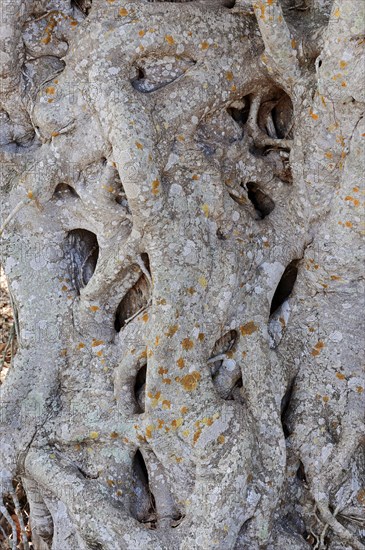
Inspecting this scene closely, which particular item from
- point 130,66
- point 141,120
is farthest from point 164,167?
point 130,66

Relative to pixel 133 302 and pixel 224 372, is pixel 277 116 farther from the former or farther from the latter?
pixel 224 372

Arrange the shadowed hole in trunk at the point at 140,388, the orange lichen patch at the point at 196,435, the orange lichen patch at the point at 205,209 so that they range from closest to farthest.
→ the orange lichen patch at the point at 196,435 → the orange lichen patch at the point at 205,209 → the shadowed hole in trunk at the point at 140,388

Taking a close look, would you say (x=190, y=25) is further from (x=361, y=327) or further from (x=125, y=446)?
(x=125, y=446)

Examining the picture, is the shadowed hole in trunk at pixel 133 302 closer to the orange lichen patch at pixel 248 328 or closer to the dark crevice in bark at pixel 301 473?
the orange lichen patch at pixel 248 328

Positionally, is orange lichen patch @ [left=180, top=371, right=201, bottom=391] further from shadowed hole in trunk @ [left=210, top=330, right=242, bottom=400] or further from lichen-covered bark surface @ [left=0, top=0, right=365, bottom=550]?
shadowed hole in trunk @ [left=210, top=330, right=242, bottom=400]

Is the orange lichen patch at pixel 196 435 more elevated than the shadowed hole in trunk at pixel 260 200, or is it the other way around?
the shadowed hole in trunk at pixel 260 200

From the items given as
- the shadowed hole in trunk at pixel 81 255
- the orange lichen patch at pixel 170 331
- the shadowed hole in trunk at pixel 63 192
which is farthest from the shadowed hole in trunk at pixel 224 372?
the shadowed hole in trunk at pixel 63 192
